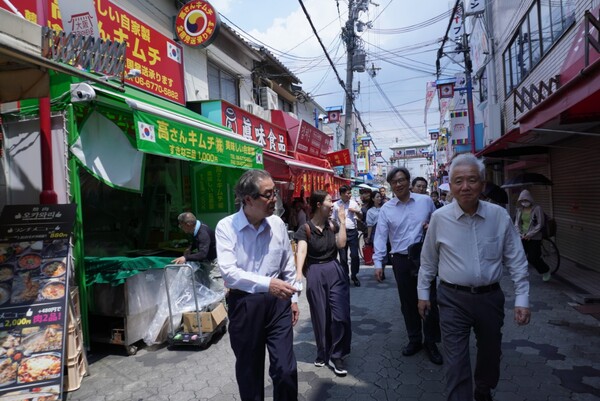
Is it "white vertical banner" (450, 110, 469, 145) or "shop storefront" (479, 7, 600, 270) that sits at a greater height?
"white vertical banner" (450, 110, 469, 145)

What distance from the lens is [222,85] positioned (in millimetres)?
11305

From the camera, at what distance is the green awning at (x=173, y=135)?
4.54 meters

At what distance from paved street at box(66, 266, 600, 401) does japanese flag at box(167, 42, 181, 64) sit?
5.76 m

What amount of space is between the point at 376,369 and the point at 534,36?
10119 millimetres

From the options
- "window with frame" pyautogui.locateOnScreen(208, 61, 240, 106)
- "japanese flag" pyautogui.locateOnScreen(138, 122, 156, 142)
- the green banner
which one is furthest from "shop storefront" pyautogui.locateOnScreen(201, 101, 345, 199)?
"japanese flag" pyautogui.locateOnScreen(138, 122, 156, 142)

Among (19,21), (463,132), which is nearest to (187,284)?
(19,21)

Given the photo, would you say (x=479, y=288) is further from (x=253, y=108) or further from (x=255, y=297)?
(x=253, y=108)

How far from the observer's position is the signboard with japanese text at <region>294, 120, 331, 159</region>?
1388 centimetres

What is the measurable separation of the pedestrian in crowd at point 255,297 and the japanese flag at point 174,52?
623 centimetres

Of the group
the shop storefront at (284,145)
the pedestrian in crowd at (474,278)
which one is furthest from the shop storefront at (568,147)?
the shop storefront at (284,145)

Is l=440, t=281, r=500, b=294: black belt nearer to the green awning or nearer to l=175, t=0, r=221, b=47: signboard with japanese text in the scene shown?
the green awning

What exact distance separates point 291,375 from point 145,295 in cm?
300

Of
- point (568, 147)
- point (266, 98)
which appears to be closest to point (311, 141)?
point (266, 98)

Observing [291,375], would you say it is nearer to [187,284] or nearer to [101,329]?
[187,284]
